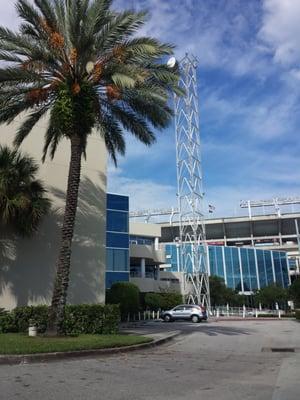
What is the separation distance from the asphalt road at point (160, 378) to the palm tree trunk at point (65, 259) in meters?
3.74

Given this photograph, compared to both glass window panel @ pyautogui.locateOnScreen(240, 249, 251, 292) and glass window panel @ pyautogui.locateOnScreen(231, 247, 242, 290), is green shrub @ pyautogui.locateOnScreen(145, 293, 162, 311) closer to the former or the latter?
glass window panel @ pyautogui.locateOnScreen(231, 247, 242, 290)

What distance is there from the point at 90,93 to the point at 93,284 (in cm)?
1108

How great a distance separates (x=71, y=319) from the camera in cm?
2050

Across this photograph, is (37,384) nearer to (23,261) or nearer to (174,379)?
(174,379)

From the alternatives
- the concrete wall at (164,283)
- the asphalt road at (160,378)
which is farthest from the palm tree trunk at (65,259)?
the concrete wall at (164,283)

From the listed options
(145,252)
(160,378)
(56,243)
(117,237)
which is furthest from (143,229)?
(160,378)

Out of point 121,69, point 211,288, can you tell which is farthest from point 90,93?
point 211,288

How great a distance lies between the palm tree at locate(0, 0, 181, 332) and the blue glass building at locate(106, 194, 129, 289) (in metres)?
29.6

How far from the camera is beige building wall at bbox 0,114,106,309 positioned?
77.8 feet

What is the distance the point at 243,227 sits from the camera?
397 ft

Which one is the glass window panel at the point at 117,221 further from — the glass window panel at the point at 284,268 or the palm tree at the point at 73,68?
the glass window panel at the point at 284,268

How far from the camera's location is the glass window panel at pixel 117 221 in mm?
50309

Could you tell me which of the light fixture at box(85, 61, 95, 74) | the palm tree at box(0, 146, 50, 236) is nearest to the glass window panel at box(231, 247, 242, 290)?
the palm tree at box(0, 146, 50, 236)

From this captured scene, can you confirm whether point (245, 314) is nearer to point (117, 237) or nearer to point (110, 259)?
point (117, 237)
